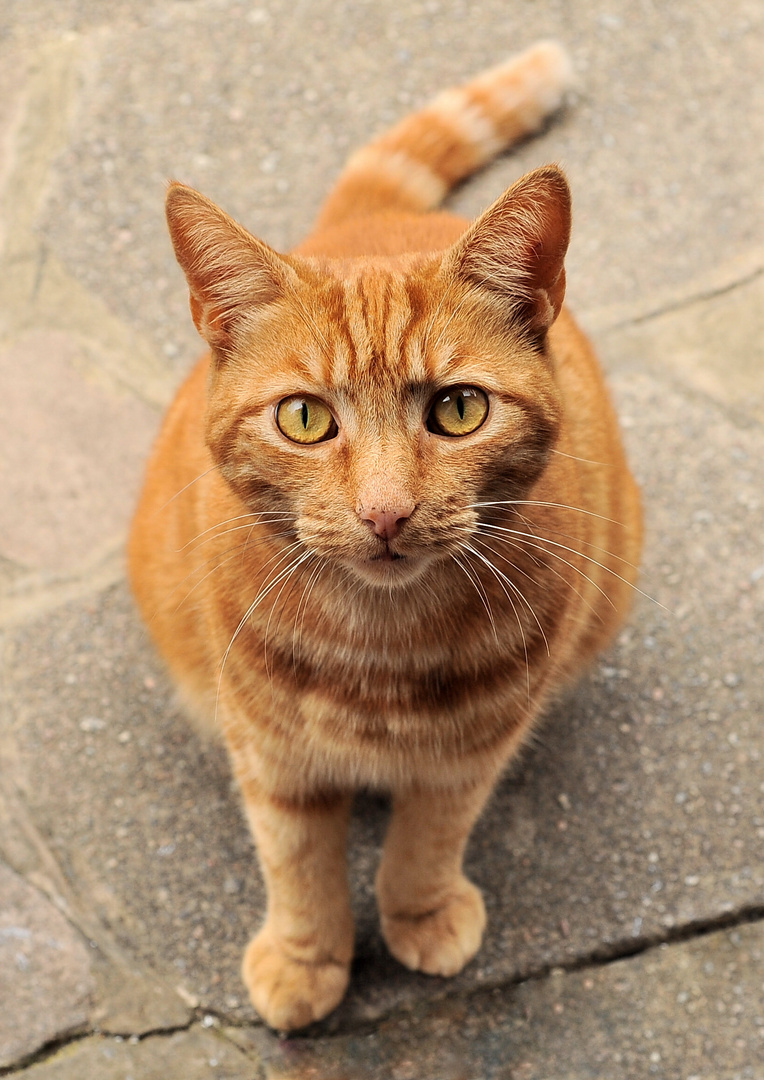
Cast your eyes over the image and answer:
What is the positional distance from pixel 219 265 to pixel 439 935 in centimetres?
138

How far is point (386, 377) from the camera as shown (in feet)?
5.23

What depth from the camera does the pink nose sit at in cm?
150

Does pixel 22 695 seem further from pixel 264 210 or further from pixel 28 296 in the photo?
pixel 264 210

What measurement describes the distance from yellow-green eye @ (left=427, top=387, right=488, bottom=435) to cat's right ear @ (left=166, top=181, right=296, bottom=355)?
0.97ft

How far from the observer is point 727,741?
2.55 metres

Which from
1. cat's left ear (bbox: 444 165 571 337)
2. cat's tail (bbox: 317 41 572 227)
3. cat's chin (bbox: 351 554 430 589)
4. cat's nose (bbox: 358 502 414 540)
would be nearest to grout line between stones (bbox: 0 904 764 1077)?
cat's chin (bbox: 351 554 430 589)

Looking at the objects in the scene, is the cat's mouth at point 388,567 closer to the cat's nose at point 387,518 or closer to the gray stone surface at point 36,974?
the cat's nose at point 387,518

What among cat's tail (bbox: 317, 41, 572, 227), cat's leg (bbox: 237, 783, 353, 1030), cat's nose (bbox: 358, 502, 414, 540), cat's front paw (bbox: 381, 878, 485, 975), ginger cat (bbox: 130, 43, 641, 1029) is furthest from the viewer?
cat's tail (bbox: 317, 41, 572, 227)

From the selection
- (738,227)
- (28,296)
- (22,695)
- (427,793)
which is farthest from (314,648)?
(738,227)

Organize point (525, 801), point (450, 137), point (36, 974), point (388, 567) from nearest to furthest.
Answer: point (388, 567) < point (36, 974) < point (525, 801) < point (450, 137)

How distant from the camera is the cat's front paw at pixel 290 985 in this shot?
2.15 metres

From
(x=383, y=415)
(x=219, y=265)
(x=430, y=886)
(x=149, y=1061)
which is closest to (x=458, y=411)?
(x=383, y=415)

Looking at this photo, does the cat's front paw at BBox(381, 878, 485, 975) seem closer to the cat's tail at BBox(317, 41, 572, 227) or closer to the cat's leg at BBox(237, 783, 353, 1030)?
the cat's leg at BBox(237, 783, 353, 1030)

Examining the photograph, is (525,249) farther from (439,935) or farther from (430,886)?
(439,935)
